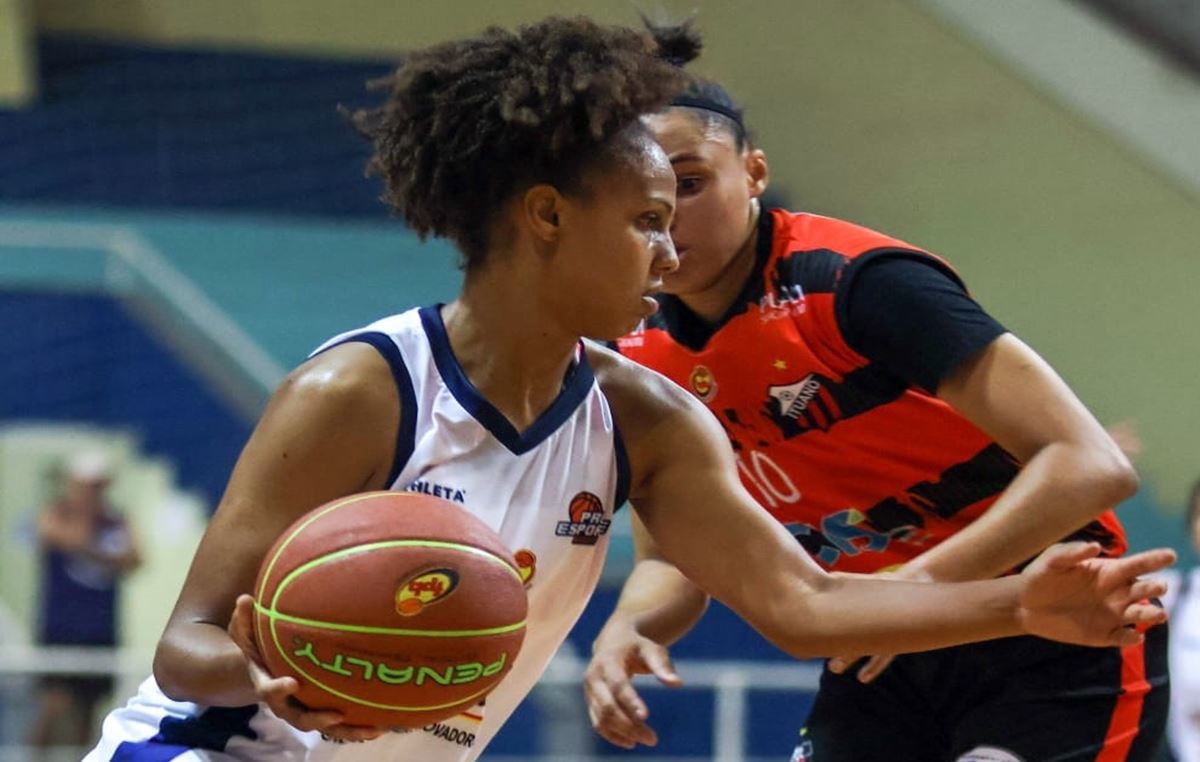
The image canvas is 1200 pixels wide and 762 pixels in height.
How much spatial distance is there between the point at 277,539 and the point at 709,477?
712 millimetres

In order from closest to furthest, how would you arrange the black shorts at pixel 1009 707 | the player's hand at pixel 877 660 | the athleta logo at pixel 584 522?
the athleta logo at pixel 584 522, the player's hand at pixel 877 660, the black shorts at pixel 1009 707

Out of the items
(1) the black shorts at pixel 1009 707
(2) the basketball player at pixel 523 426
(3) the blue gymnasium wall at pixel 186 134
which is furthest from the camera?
(3) the blue gymnasium wall at pixel 186 134

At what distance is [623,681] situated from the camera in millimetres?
3189

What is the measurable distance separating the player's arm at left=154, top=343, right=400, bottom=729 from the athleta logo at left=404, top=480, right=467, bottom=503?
0.25 feet

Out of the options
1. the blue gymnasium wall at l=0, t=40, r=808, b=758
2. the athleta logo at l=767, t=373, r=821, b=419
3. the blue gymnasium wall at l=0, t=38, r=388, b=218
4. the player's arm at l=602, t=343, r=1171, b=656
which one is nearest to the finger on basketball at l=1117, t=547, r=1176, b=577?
the player's arm at l=602, t=343, r=1171, b=656

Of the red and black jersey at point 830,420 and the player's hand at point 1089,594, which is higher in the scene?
the player's hand at point 1089,594

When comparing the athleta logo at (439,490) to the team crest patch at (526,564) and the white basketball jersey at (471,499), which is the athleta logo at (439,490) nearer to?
the white basketball jersey at (471,499)

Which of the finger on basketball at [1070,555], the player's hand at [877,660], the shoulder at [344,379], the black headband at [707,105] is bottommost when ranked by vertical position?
the player's hand at [877,660]

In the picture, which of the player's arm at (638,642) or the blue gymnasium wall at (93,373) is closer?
the player's arm at (638,642)

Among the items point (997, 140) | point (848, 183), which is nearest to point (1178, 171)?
point (997, 140)

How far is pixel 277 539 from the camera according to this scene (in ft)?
8.27

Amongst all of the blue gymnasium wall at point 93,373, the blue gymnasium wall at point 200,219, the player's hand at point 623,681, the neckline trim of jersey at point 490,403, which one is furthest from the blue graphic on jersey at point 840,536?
the blue gymnasium wall at point 93,373

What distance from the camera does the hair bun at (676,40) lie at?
11.0 ft

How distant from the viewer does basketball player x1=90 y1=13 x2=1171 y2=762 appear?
2568 millimetres
